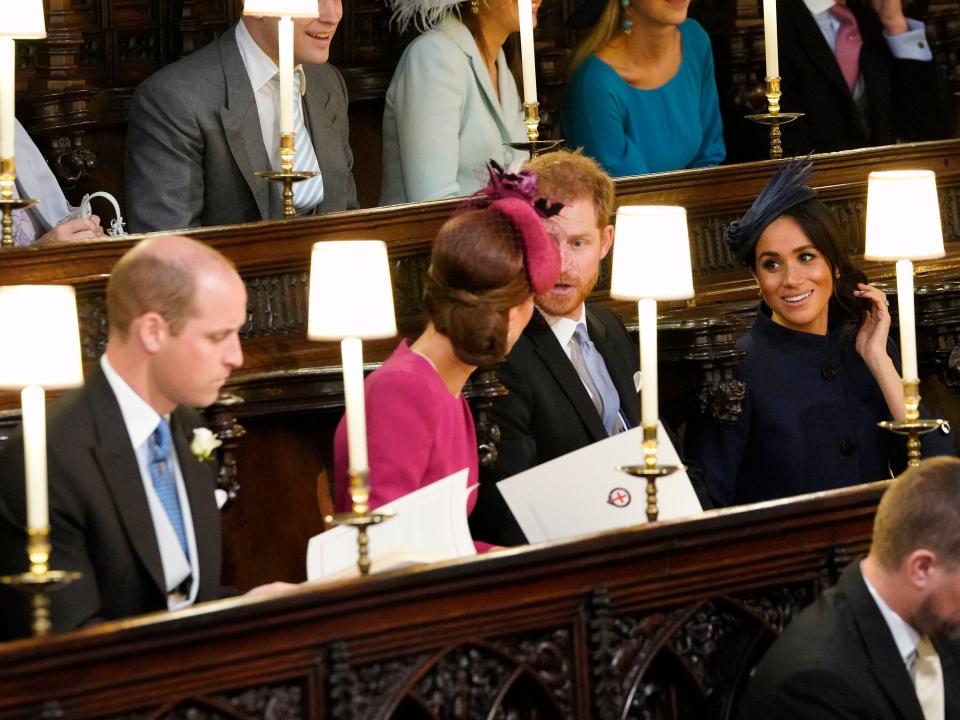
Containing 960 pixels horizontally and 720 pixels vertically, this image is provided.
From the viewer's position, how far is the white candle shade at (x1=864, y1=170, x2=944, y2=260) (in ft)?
13.3

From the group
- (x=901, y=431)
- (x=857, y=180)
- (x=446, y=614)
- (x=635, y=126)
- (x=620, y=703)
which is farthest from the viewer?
(x=635, y=126)

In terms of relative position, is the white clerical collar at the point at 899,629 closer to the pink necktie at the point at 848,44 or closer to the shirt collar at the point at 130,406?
the shirt collar at the point at 130,406

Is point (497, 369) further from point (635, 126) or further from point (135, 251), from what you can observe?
point (635, 126)

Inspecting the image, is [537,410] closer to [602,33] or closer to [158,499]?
[158,499]

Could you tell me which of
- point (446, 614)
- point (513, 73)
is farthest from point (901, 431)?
point (513, 73)

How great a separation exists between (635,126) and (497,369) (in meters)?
1.72

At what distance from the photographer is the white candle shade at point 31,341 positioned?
2871mm

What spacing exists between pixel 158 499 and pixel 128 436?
0.46 ft

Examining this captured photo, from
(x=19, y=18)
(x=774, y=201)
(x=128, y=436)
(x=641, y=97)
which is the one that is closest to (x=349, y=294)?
(x=128, y=436)

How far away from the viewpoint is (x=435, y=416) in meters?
3.63

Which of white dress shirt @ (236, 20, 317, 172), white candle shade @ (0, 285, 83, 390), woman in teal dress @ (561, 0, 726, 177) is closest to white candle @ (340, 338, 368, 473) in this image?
white candle shade @ (0, 285, 83, 390)

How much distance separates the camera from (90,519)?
3113 millimetres

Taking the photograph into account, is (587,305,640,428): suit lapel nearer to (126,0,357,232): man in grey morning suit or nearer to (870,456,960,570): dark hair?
(126,0,357,232): man in grey morning suit

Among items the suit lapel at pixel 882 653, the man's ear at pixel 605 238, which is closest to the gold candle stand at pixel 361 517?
the suit lapel at pixel 882 653
